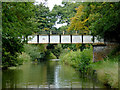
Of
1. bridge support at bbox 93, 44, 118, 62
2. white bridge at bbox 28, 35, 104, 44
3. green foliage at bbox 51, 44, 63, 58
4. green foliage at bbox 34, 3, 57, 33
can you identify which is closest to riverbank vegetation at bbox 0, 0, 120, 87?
bridge support at bbox 93, 44, 118, 62

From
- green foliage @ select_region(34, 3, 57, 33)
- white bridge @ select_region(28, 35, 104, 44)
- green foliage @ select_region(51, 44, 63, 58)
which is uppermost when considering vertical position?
green foliage @ select_region(34, 3, 57, 33)

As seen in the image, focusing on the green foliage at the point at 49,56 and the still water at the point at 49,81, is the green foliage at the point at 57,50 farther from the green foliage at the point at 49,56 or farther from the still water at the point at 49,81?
the still water at the point at 49,81

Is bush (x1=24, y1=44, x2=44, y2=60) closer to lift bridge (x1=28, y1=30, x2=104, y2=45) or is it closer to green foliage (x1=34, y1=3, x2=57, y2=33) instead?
green foliage (x1=34, y1=3, x2=57, y2=33)

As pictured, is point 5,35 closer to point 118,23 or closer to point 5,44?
point 5,44

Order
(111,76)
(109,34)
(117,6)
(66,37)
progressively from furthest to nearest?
(66,37), (109,34), (117,6), (111,76)

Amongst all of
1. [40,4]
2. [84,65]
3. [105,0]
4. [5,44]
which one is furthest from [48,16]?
[5,44]

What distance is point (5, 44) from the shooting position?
1302 centimetres

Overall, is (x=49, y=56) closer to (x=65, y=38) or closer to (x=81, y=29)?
(x=81, y=29)

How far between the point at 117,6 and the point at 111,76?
6288mm

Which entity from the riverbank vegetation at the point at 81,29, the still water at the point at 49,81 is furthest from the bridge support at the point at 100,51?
the still water at the point at 49,81

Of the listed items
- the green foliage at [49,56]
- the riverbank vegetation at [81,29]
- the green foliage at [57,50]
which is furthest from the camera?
the green foliage at [57,50]

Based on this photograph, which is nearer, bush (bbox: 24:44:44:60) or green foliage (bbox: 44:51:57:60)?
bush (bbox: 24:44:44:60)

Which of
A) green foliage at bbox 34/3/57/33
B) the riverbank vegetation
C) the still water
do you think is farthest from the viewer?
green foliage at bbox 34/3/57/33

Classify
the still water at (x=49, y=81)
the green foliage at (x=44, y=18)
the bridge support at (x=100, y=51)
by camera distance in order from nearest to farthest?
the still water at (x=49, y=81), the bridge support at (x=100, y=51), the green foliage at (x=44, y=18)
